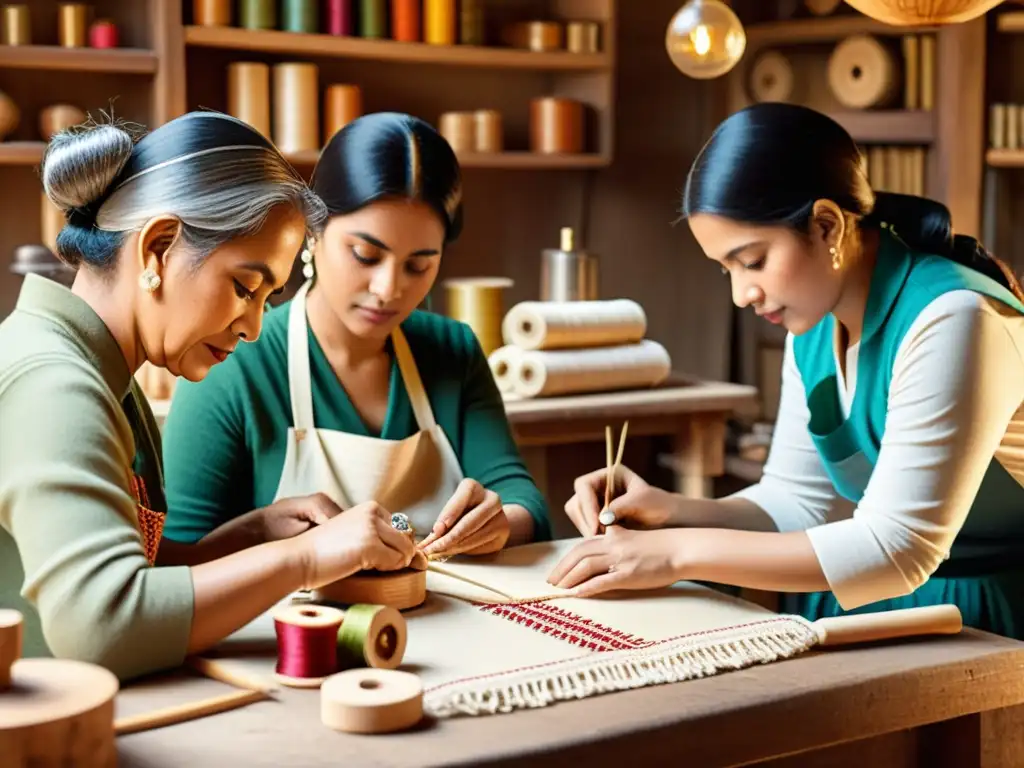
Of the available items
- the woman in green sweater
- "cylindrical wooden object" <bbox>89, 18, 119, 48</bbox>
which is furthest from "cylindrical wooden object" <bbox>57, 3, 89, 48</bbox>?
the woman in green sweater

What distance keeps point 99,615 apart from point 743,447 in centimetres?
381

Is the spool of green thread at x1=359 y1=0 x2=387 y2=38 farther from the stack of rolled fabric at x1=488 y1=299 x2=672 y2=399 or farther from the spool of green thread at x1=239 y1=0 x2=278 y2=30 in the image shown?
the stack of rolled fabric at x1=488 y1=299 x2=672 y2=399

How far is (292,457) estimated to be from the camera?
2.54m

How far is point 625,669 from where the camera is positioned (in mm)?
1657

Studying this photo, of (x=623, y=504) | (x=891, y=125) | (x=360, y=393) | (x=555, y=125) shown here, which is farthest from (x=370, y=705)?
(x=891, y=125)

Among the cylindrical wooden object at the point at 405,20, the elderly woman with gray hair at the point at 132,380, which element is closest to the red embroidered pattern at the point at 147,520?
the elderly woman with gray hair at the point at 132,380

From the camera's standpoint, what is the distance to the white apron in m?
2.54

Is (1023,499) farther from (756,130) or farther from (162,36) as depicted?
(162,36)

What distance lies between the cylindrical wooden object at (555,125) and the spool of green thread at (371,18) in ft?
2.14

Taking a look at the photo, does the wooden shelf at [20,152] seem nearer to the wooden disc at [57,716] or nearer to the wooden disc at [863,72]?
the wooden disc at [863,72]

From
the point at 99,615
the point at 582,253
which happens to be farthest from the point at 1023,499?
the point at 582,253

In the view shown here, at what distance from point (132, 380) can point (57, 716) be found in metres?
0.70

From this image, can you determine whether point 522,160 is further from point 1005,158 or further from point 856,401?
point 856,401

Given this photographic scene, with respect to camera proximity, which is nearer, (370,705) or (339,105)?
(370,705)
